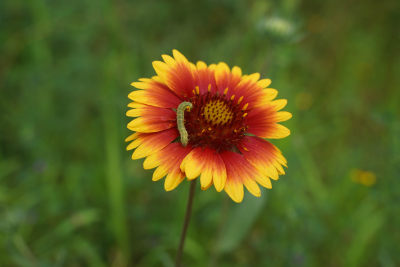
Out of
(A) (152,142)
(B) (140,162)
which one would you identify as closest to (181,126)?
(A) (152,142)

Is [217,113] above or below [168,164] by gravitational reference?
above

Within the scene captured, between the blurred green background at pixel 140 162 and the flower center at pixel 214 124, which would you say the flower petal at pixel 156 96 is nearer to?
the flower center at pixel 214 124

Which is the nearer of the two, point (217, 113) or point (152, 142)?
point (152, 142)

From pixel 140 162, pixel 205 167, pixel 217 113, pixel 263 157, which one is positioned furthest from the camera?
pixel 140 162

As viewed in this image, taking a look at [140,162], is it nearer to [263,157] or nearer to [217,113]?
[217,113]

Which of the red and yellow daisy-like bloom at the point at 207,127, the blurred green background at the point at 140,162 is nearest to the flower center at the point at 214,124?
the red and yellow daisy-like bloom at the point at 207,127

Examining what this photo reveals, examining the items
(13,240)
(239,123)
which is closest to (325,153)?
(239,123)
